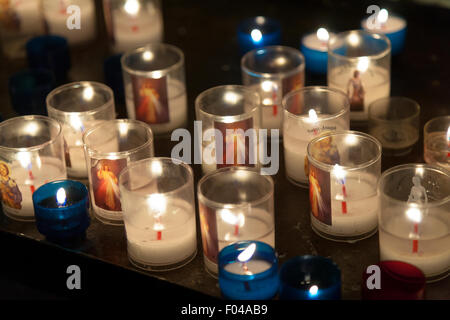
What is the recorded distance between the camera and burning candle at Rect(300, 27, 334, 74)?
2527 mm

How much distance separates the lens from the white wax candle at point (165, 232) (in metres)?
1.87

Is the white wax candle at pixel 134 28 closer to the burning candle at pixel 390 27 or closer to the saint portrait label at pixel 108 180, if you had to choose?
the burning candle at pixel 390 27

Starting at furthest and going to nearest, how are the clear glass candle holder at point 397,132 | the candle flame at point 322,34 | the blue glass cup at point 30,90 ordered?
the candle flame at point 322,34 → the blue glass cup at point 30,90 → the clear glass candle holder at point 397,132

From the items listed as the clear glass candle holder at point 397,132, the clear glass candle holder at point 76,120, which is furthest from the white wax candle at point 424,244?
the clear glass candle holder at point 76,120

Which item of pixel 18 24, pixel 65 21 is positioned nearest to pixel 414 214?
pixel 65 21

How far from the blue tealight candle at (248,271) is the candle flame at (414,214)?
28cm

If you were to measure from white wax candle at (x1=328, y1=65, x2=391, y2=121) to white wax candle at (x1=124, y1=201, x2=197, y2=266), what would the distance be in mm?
675

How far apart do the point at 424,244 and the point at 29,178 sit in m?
0.94

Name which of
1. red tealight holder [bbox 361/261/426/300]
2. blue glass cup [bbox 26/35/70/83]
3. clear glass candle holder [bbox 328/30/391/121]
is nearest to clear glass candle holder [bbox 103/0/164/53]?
blue glass cup [bbox 26/35/70/83]

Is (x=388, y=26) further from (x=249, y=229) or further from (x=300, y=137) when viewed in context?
(x=249, y=229)

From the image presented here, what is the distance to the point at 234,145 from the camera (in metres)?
2.11

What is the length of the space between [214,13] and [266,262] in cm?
140

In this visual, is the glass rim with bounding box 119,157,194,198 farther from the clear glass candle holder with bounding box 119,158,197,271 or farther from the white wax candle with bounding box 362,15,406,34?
the white wax candle with bounding box 362,15,406,34
